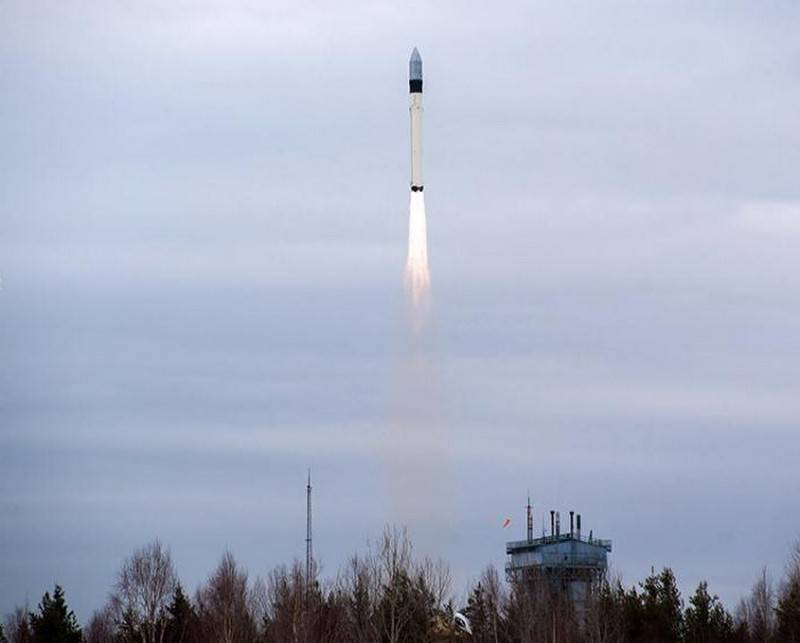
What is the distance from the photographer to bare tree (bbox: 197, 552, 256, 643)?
3671 inches

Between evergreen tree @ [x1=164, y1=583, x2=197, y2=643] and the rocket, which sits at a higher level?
the rocket

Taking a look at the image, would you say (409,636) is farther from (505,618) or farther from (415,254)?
(415,254)

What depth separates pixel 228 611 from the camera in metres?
93.8

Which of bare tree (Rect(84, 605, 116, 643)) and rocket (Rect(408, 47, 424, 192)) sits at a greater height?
rocket (Rect(408, 47, 424, 192))

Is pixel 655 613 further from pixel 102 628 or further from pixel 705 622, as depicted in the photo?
pixel 102 628

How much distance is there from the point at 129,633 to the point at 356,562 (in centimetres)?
1329

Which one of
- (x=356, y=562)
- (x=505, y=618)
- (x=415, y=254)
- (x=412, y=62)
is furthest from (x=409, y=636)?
(x=412, y=62)

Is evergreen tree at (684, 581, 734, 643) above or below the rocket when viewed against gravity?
below

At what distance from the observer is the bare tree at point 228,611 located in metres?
93.2

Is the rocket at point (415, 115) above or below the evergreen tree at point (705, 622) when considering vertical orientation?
above

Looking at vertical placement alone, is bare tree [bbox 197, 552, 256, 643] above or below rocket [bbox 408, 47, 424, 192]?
below

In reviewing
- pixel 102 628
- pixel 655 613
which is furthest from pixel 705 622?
pixel 102 628

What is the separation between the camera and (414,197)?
77812 mm

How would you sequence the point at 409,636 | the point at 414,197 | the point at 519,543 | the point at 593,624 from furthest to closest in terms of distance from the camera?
the point at 519,543, the point at 593,624, the point at 409,636, the point at 414,197
